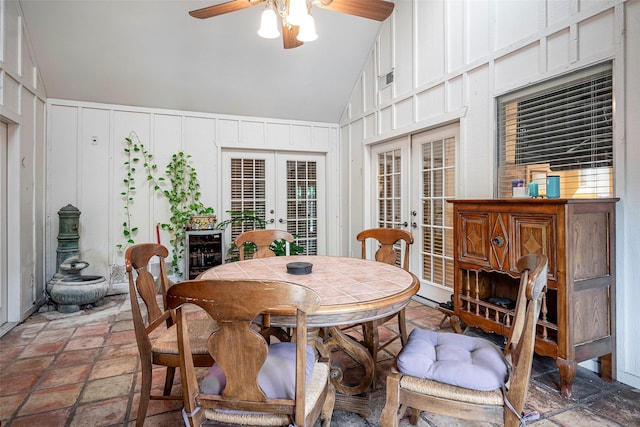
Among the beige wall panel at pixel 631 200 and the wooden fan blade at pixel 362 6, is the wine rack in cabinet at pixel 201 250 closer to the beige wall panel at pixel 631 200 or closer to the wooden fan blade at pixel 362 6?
the wooden fan blade at pixel 362 6

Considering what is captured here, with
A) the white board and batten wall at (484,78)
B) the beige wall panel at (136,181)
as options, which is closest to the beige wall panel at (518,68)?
the white board and batten wall at (484,78)

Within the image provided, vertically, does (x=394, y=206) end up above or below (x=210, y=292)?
above

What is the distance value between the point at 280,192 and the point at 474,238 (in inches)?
133

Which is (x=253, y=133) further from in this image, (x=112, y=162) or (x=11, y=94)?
(x=11, y=94)

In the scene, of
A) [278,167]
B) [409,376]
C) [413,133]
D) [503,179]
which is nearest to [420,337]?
[409,376]

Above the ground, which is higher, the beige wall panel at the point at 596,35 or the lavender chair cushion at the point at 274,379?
the beige wall panel at the point at 596,35

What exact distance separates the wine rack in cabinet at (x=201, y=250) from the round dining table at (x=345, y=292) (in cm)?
239

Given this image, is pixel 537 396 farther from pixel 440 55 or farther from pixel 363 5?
pixel 440 55

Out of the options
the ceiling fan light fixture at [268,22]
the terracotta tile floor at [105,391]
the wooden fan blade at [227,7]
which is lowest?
the terracotta tile floor at [105,391]

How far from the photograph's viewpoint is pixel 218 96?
480 cm

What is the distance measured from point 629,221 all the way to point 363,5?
7.36 feet

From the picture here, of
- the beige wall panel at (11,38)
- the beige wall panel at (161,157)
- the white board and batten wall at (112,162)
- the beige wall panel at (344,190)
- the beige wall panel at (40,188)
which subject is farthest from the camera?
the beige wall panel at (344,190)

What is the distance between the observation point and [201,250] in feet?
15.2

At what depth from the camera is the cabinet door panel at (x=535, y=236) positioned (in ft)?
6.84
